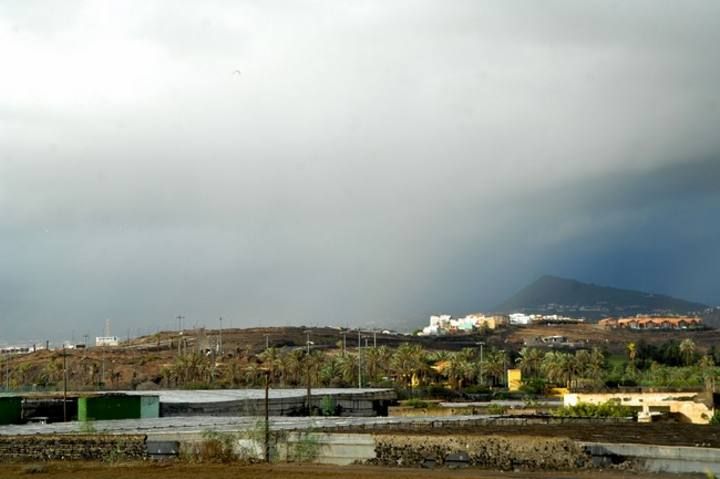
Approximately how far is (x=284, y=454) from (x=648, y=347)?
128805 millimetres

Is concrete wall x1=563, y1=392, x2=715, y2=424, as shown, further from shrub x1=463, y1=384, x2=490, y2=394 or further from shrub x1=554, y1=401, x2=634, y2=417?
shrub x1=463, y1=384, x2=490, y2=394

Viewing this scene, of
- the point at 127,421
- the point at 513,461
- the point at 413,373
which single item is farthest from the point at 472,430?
the point at 413,373

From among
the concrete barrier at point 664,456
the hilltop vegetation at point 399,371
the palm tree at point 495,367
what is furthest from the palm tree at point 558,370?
the concrete barrier at point 664,456

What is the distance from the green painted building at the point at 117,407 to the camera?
183 ft

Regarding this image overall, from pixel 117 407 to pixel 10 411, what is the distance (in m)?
6.58

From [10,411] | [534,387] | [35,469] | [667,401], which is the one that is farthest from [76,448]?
[534,387]

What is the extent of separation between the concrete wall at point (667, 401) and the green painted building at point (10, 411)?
36.8 meters

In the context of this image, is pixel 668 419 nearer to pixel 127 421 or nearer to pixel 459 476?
pixel 459 476

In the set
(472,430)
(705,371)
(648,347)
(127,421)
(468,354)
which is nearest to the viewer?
(472,430)

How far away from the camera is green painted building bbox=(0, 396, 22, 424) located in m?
54.3

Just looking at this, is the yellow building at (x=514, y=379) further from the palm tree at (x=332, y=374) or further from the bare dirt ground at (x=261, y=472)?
the bare dirt ground at (x=261, y=472)

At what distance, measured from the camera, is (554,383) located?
99438mm

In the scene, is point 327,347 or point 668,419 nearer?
point 668,419

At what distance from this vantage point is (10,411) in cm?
5472
